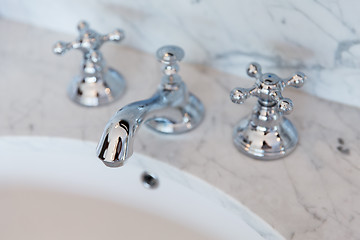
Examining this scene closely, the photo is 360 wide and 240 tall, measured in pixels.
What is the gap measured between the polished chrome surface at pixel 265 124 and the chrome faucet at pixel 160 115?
2.9 inches

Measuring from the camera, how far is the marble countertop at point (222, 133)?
1.96 feet

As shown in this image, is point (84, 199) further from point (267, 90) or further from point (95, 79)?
point (267, 90)

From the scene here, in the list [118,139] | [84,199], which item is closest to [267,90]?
[118,139]

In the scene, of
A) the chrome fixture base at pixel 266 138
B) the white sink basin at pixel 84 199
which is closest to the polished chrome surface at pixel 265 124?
the chrome fixture base at pixel 266 138

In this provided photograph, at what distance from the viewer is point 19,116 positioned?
73 centimetres

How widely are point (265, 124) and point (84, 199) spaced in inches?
12.0

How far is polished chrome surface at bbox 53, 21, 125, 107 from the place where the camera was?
27.7 inches

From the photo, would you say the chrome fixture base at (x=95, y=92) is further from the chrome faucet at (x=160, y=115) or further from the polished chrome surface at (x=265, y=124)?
the polished chrome surface at (x=265, y=124)

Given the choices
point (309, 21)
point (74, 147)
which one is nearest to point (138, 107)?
point (74, 147)

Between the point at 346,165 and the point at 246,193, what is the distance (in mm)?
136

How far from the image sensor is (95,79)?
73 centimetres

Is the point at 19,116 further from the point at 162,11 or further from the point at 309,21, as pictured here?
the point at 309,21

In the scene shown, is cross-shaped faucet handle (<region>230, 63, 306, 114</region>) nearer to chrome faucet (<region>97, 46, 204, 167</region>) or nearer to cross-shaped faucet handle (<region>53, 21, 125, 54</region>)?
chrome faucet (<region>97, 46, 204, 167</region>)

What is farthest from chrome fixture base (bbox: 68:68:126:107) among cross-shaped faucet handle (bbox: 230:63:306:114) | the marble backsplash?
cross-shaped faucet handle (bbox: 230:63:306:114)
